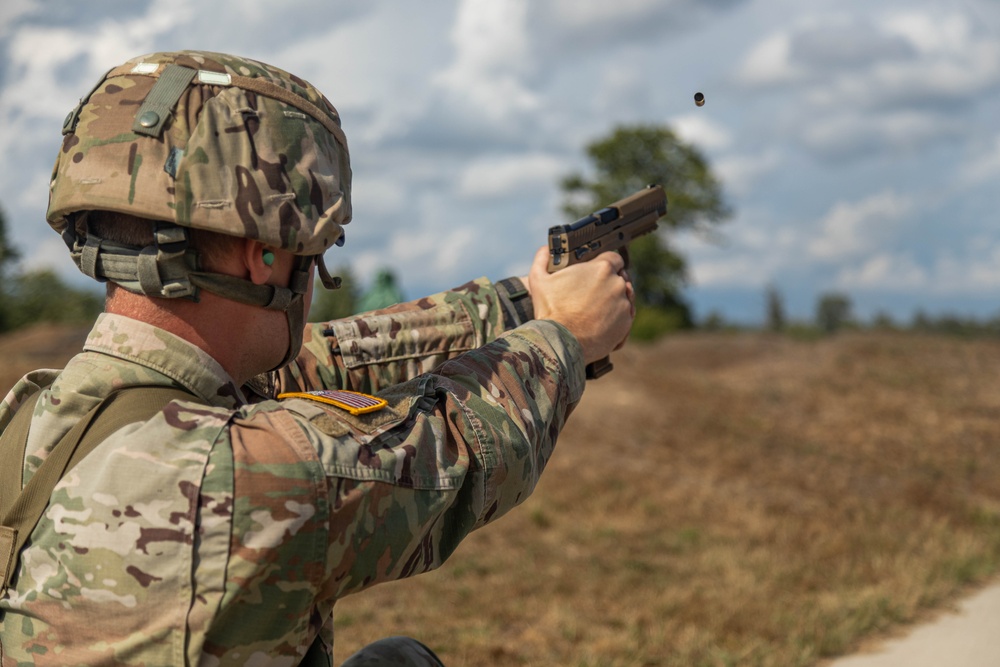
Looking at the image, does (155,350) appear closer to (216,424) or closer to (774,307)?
(216,424)

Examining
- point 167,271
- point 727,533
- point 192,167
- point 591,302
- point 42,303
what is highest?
point 42,303

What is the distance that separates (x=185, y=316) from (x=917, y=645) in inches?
187

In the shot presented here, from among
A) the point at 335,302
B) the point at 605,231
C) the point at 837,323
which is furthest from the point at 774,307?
the point at 605,231

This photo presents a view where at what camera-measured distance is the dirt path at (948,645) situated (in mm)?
5125

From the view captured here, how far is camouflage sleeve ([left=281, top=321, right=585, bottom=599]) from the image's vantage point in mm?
1809

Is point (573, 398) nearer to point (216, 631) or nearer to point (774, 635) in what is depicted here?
point (216, 631)

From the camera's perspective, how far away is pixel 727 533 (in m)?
7.63

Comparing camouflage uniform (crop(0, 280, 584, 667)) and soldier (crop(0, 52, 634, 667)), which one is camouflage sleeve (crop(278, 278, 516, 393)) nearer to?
soldier (crop(0, 52, 634, 667))

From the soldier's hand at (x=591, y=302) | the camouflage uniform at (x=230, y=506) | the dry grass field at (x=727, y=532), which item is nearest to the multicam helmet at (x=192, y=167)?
the camouflage uniform at (x=230, y=506)

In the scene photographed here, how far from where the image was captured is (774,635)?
5.34 m

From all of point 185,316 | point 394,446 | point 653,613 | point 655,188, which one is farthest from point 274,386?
point 653,613

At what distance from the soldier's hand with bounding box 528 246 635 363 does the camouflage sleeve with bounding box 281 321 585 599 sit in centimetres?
16

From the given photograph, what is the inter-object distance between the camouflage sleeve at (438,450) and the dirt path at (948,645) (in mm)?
3619

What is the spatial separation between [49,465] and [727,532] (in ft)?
21.5
